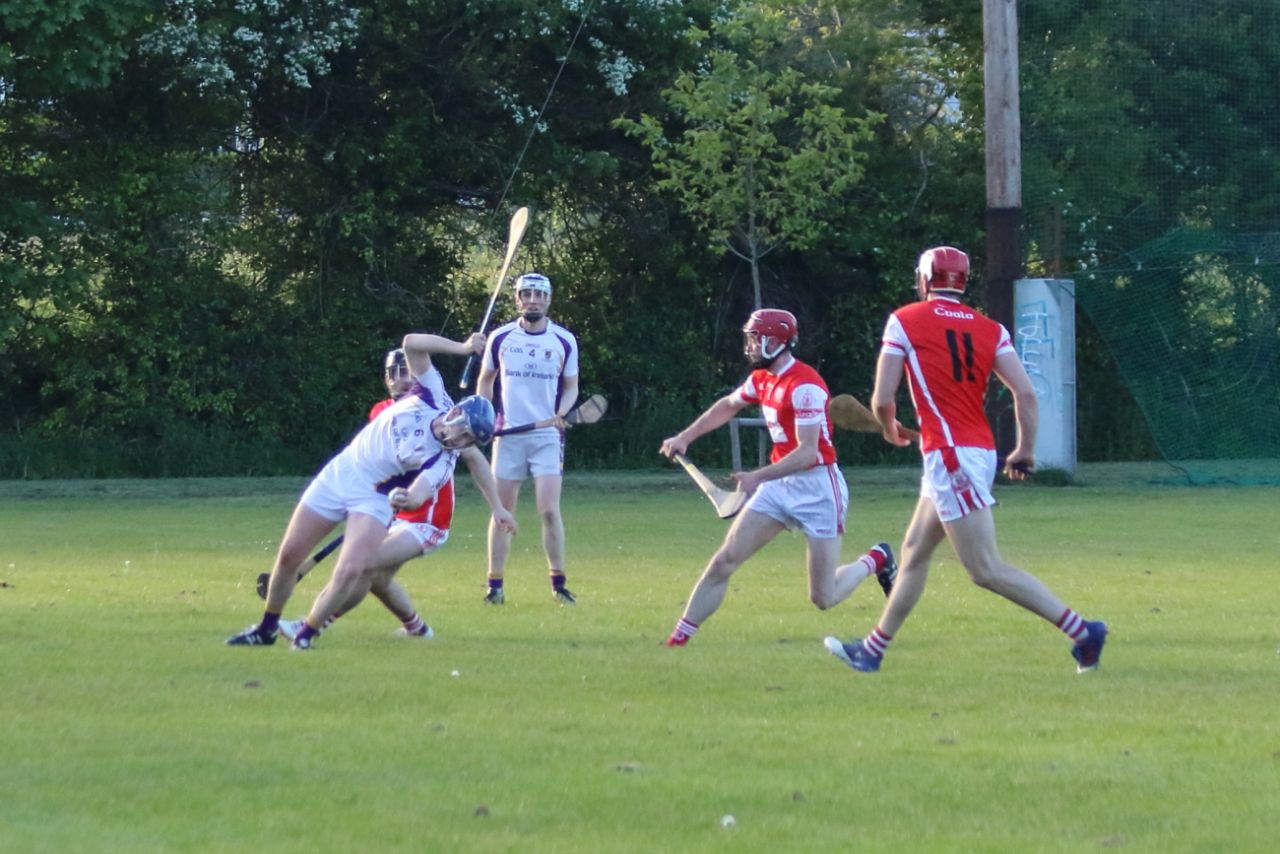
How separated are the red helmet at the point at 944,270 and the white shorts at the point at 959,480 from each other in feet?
2.57

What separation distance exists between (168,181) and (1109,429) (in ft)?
46.6

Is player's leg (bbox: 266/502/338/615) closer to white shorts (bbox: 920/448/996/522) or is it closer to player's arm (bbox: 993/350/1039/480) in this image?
white shorts (bbox: 920/448/996/522)

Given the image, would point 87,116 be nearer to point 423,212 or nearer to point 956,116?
point 423,212

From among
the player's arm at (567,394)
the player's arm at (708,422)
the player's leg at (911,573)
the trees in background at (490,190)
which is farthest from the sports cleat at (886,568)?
the trees in background at (490,190)

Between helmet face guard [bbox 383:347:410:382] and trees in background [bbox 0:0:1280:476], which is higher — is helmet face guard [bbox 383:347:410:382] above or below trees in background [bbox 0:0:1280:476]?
below

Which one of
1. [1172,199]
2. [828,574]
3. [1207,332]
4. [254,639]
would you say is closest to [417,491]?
[254,639]

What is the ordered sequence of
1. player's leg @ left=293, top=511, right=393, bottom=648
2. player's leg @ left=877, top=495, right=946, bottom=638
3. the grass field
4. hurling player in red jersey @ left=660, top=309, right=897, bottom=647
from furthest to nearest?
hurling player in red jersey @ left=660, top=309, right=897, bottom=647
player's leg @ left=293, top=511, right=393, bottom=648
player's leg @ left=877, top=495, right=946, bottom=638
the grass field

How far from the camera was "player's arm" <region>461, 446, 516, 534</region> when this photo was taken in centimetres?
1027

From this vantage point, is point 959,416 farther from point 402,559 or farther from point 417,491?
point 402,559

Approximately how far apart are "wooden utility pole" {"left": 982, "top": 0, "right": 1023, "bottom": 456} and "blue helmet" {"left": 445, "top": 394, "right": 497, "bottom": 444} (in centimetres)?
1505

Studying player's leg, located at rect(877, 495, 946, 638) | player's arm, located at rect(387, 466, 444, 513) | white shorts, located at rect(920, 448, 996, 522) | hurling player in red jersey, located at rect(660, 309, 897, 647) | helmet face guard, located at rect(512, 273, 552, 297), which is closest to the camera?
white shorts, located at rect(920, 448, 996, 522)

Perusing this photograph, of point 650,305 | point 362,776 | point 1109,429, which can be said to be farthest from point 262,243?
point 362,776

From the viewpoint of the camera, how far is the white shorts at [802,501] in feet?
32.7

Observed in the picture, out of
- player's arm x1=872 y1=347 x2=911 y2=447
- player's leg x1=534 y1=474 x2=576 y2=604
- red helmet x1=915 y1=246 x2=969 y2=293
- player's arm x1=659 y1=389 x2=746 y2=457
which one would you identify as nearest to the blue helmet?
player's arm x1=659 y1=389 x2=746 y2=457
